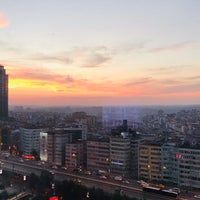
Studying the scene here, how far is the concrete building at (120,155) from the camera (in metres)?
13.0

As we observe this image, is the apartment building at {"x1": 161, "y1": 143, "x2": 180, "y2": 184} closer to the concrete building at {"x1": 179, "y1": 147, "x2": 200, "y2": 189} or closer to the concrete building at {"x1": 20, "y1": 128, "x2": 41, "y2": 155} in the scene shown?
the concrete building at {"x1": 179, "y1": 147, "x2": 200, "y2": 189}

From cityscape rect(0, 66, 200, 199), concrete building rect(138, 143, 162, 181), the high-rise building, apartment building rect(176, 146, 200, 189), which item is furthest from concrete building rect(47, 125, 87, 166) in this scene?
the high-rise building

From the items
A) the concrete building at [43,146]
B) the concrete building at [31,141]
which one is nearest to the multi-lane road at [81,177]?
the concrete building at [43,146]

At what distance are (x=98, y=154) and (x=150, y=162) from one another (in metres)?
2.39

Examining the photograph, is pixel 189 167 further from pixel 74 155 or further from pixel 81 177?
pixel 74 155

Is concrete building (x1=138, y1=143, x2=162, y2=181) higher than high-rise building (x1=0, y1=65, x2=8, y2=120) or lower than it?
lower

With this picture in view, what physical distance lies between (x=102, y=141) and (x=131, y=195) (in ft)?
13.0

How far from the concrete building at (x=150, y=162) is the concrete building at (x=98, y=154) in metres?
1.52

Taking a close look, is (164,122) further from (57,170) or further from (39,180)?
(39,180)

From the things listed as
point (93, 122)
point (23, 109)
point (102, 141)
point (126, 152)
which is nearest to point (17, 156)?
point (102, 141)

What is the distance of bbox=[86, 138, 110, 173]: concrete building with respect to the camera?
13.6m

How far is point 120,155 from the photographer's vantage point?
1306cm

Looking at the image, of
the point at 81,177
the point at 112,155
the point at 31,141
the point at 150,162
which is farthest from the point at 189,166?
the point at 31,141

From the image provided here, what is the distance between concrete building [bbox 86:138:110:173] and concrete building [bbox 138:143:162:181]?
4.99ft
